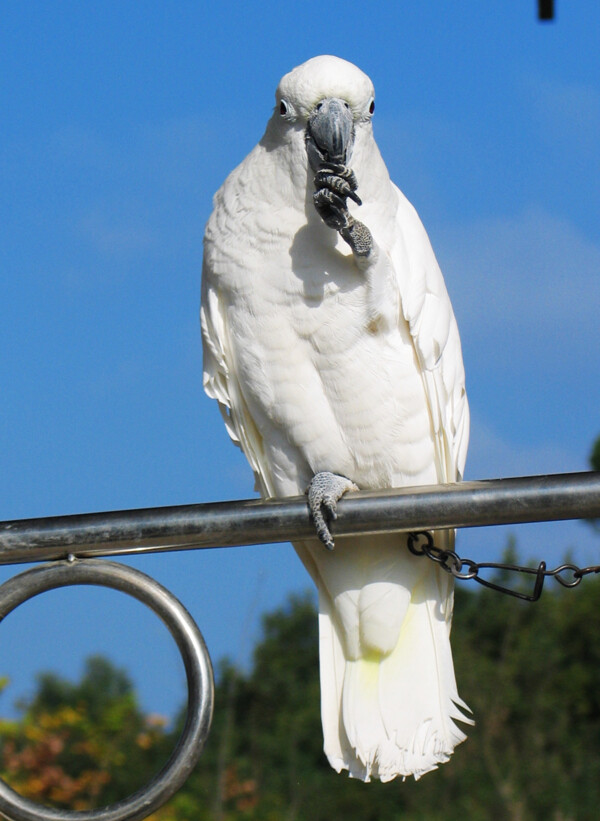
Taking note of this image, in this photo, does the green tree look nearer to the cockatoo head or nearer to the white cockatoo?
the white cockatoo

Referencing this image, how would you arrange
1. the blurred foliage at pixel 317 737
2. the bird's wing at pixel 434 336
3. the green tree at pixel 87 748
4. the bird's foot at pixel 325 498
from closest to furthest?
the bird's foot at pixel 325 498 < the bird's wing at pixel 434 336 < the green tree at pixel 87 748 < the blurred foliage at pixel 317 737

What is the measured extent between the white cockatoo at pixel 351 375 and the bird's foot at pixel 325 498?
0.02 meters

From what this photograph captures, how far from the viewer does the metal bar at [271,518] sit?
152 cm

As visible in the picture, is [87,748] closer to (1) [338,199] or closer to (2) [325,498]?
(2) [325,498]

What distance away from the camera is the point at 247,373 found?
242cm

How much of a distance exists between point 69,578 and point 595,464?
8.24 meters

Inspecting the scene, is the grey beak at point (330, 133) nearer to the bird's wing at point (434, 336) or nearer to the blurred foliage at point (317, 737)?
the bird's wing at point (434, 336)

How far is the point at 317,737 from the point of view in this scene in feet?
21.8

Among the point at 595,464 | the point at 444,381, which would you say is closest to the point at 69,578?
the point at 444,381

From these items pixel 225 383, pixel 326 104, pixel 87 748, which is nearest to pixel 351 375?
pixel 225 383

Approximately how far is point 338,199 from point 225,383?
0.67m

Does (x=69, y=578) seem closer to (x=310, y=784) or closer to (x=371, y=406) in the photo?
(x=371, y=406)

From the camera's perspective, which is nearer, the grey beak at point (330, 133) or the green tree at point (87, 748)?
the grey beak at point (330, 133)

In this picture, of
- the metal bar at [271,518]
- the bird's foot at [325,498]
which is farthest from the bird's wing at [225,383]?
the metal bar at [271,518]
